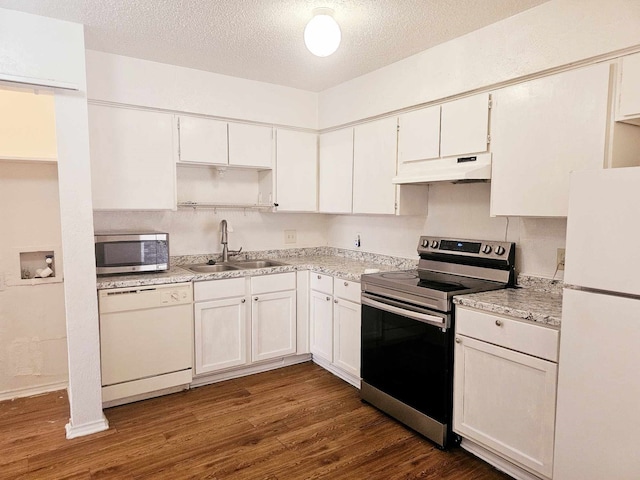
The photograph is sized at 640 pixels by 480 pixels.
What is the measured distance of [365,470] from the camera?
221cm

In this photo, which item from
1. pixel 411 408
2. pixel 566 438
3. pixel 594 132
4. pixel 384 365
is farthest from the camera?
pixel 384 365

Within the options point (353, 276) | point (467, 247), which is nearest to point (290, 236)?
point (353, 276)

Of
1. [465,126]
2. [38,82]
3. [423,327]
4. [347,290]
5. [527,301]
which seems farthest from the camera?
[347,290]

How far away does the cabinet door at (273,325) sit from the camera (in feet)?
11.0

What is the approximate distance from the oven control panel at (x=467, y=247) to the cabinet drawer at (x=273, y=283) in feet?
3.56

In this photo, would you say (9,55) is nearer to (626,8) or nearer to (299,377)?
(299,377)

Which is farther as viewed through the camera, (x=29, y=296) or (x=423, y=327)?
(x=29, y=296)

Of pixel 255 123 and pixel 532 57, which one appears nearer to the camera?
pixel 532 57

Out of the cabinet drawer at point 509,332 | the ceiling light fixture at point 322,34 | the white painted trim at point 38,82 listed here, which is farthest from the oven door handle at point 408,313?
the white painted trim at point 38,82

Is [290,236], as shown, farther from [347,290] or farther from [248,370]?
[248,370]

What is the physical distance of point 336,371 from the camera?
11.2ft

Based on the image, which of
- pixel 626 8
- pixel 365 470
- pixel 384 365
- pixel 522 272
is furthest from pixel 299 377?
pixel 626 8

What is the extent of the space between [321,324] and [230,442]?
124cm

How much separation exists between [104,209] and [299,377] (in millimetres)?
1941
